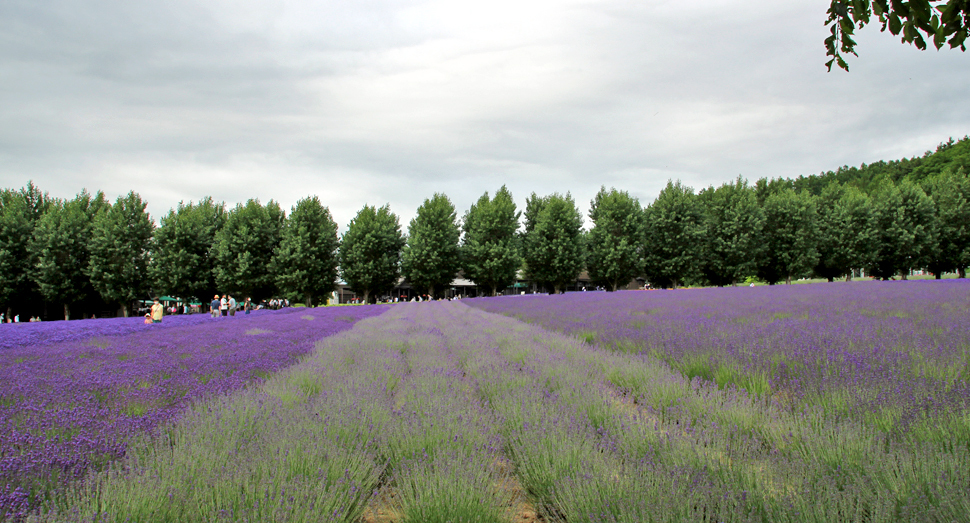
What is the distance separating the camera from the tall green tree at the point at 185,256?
1543 inches

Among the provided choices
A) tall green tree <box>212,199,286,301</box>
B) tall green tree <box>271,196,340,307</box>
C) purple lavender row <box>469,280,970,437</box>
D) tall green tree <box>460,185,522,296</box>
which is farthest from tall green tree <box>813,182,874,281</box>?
tall green tree <box>212,199,286,301</box>

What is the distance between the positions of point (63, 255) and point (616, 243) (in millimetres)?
51187

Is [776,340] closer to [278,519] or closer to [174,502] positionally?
[278,519]

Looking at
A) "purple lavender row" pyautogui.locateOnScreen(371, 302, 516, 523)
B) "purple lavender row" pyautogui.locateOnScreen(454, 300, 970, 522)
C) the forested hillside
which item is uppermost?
the forested hillside

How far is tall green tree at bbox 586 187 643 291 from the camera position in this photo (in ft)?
151

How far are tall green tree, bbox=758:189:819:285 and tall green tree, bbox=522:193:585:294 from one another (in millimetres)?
18038

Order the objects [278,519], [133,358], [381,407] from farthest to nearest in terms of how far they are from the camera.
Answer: [133,358], [381,407], [278,519]

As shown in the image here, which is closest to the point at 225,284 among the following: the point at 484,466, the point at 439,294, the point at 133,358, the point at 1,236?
the point at 1,236

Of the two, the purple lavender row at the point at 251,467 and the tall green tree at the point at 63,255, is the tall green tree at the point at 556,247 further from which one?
the purple lavender row at the point at 251,467

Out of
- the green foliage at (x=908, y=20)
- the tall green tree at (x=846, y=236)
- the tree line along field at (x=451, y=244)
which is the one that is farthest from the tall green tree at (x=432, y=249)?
the green foliage at (x=908, y=20)

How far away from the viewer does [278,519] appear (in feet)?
5.76

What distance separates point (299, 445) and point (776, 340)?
5.07 meters

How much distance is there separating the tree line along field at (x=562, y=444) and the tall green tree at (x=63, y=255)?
146ft

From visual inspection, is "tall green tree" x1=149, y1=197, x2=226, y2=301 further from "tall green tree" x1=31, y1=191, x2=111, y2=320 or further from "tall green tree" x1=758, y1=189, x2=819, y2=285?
"tall green tree" x1=758, y1=189, x2=819, y2=285
